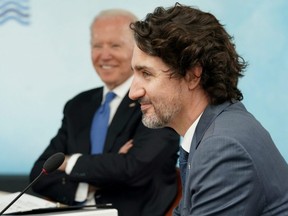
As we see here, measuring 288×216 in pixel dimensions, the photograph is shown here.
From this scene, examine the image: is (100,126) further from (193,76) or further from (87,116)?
(193,76)

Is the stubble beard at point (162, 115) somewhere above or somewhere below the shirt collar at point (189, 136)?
above

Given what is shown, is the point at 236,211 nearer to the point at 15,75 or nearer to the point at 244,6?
the point at 244,6

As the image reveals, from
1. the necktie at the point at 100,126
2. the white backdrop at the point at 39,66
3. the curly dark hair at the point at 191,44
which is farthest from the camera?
the white backdrop at the point at 39,66

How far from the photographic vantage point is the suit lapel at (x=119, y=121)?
3695mm

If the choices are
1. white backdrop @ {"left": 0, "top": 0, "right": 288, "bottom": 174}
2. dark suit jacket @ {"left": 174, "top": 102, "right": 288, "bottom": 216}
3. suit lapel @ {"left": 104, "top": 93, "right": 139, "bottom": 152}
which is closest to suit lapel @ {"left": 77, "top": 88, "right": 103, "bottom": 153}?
suit lapel @ {"left": 104, "top": 93, "right": 139, "bottom": 152}

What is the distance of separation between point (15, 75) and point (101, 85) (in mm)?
666

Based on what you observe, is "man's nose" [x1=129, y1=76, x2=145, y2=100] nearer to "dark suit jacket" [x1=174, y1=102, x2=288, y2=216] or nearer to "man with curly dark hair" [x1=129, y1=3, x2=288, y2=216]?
"man with curly dark hair" [x1=129, y1=3, x2=288, y2=216]

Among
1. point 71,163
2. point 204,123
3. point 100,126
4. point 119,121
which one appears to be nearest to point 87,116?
point 100,126

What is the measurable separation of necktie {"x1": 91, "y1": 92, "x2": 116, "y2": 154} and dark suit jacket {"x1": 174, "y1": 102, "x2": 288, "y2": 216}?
5.82 feet

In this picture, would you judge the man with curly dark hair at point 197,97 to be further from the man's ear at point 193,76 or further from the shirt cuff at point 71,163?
the shirt cuff at point 71,163

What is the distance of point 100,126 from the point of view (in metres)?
3.86

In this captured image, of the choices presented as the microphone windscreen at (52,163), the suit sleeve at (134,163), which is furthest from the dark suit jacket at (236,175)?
the suit sleeve at (134,163)

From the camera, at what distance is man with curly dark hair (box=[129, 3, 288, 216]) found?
6.44 feet

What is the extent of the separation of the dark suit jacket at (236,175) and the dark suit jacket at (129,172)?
1428mm
